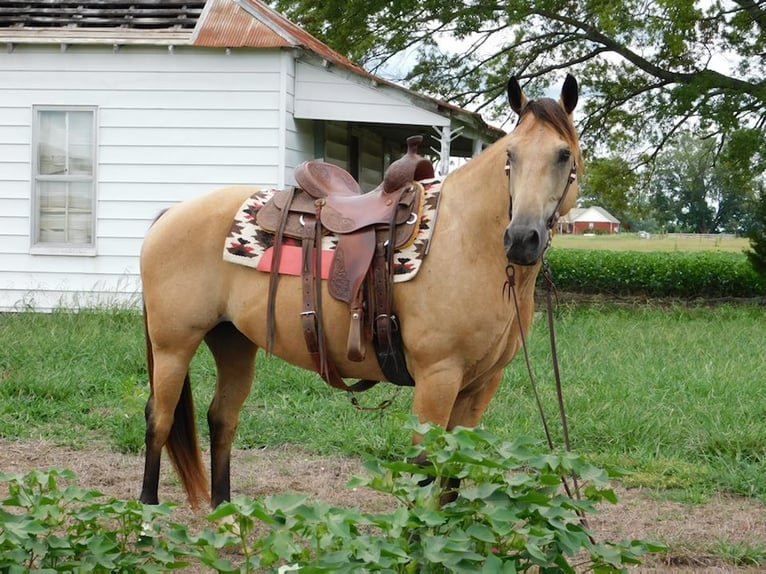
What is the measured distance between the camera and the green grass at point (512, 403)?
5.50m

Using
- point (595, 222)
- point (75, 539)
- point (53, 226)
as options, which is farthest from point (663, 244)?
point (595, 222)

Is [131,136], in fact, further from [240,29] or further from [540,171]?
[540,171]

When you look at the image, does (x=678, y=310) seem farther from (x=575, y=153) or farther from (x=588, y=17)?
(x=575, y=153)

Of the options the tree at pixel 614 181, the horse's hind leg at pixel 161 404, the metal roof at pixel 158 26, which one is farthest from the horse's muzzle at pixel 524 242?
the tree at pixel 614 181

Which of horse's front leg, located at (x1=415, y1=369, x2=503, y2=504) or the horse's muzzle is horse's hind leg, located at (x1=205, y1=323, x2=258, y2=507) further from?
the horse's muzzle

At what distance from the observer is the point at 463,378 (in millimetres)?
3744

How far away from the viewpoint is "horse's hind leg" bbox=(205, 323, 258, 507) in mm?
4496

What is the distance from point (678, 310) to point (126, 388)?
8972mm

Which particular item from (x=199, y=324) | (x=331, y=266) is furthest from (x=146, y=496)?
(x=331, y=266)

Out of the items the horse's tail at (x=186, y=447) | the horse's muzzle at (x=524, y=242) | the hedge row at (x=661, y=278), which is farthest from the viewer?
the hedge row at (x=661, y=278)

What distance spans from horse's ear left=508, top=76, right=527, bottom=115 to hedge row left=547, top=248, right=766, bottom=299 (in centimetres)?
1252

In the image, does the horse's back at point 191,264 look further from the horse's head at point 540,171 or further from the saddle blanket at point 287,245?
the horse's head at point 540,171

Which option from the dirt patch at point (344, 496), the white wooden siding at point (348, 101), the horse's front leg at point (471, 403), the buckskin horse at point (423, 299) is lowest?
the dirt patch at point (344, 496)

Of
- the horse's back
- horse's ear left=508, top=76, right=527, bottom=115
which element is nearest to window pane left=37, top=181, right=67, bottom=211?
the horse's back
